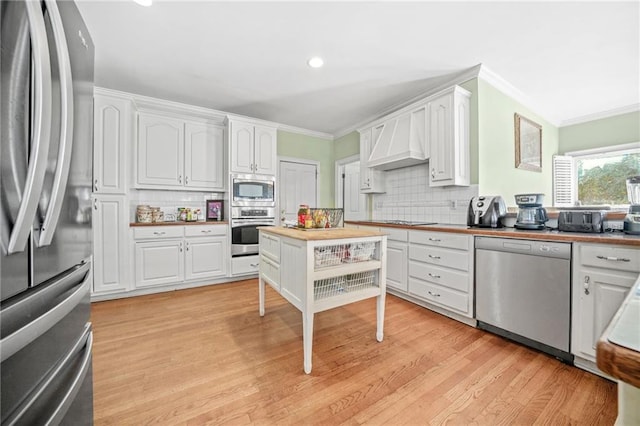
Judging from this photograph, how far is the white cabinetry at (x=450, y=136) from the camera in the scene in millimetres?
2783

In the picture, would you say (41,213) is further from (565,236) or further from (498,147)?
(498,147)

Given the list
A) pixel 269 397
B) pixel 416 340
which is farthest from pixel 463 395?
pixel 269 397

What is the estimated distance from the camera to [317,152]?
199 inches

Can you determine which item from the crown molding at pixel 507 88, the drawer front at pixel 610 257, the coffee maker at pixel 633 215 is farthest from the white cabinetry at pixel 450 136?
the drawer front at pixel 610 257

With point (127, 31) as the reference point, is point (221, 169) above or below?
below

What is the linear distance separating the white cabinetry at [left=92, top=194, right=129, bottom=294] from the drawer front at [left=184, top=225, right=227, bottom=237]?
691 millimetres

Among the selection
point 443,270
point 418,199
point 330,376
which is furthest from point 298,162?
point 330,376

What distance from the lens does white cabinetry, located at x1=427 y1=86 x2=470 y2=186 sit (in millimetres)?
2783

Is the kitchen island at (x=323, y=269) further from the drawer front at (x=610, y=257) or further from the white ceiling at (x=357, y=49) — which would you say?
the white ceiling at (x=357, y=49)

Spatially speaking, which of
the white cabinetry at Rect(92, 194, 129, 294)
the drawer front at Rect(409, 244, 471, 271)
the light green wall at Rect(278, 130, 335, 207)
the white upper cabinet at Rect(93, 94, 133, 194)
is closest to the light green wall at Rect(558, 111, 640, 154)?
the drawer front at Rect(409, 244, 471, 271)

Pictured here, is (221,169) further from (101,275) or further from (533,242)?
(533,242)

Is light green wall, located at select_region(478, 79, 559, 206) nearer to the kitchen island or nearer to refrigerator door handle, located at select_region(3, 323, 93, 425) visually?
the kitchen island

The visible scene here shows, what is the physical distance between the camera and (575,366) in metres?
1.71

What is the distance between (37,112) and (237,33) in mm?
2096
